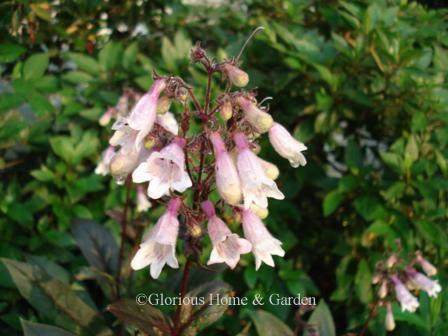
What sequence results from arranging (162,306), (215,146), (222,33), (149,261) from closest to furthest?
(215,146), (149,261), (162,306), (222,33)

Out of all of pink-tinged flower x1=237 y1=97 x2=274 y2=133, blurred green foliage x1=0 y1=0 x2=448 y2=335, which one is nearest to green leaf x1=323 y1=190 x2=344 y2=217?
blurred green foliage x1=0 y1=0 x2=448 y2=335

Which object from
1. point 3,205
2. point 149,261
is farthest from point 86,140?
point 149,261

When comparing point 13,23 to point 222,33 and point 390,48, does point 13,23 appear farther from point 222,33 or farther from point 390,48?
point 390,48

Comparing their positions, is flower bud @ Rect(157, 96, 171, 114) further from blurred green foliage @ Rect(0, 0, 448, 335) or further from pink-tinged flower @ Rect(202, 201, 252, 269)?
blurred green foliage @ Rect(0, 0, 448, 335)

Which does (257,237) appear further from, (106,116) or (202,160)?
(106,116)

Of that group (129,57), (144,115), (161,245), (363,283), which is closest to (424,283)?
(363,283)

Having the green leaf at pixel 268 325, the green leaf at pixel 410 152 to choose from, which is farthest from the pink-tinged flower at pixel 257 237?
the green leaf at pixel 410 152
